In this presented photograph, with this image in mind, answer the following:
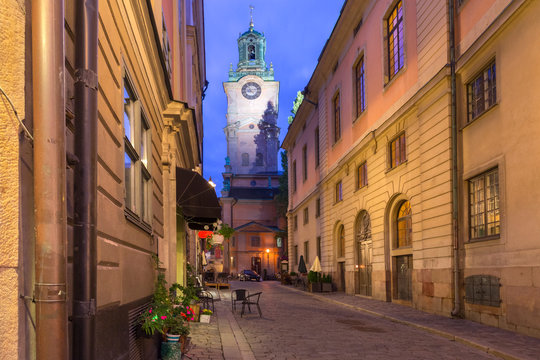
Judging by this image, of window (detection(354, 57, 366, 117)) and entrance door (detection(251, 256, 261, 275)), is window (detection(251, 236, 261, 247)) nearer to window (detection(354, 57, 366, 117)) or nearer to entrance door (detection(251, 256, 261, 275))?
entrance door (detection(251, 256, 261, 275))

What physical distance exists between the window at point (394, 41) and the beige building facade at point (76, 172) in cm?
1255

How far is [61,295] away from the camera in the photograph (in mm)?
2721

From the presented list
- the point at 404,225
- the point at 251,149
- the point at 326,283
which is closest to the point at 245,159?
the point at 251,149

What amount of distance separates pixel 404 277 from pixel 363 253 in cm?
512

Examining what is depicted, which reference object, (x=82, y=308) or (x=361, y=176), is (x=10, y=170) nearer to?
(x=82, y=308)

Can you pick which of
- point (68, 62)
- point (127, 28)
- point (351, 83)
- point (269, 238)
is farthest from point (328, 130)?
point (269, 238)

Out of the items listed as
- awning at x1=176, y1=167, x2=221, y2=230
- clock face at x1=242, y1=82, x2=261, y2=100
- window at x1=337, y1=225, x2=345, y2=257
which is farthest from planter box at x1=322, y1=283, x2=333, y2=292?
clock face at x1=242, y1=82, x2=261, y2=100

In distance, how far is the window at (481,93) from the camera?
13086mm

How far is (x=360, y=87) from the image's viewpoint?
82.5ft

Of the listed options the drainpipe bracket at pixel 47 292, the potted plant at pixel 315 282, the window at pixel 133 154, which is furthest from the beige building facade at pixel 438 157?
the drainpipe bracket at pixel 47 292

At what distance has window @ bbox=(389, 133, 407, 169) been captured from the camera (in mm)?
19172

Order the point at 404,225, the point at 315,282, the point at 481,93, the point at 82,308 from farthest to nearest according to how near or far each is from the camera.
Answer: the point at 315,282 → the point at 404,225 → the point at 481,93 → the point at 82,308

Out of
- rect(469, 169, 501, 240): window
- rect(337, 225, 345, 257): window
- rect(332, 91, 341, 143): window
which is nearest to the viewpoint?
rect(469, 169, 501, 240): window

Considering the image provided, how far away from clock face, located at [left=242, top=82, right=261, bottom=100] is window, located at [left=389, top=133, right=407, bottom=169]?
58643 mm
